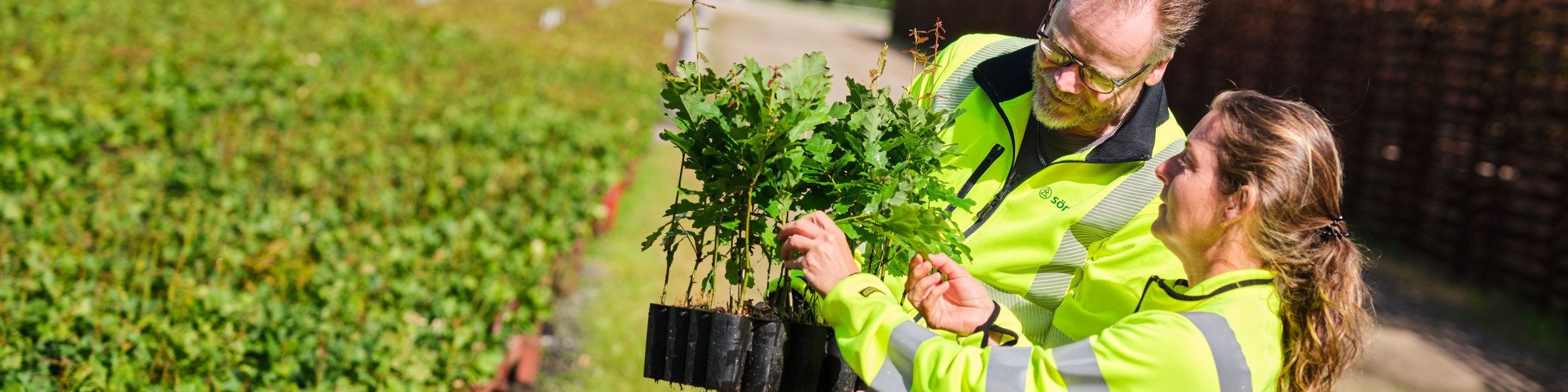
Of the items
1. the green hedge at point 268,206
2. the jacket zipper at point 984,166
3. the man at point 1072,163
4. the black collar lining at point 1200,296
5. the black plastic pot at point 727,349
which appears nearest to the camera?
the black collar lining at point 1200,296

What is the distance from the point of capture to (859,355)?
152 cm

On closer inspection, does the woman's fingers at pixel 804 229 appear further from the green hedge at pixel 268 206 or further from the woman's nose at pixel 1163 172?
the green hedge at pixel 268 206

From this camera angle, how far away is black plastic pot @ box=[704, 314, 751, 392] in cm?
168

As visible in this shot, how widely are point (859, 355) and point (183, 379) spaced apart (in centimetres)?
162

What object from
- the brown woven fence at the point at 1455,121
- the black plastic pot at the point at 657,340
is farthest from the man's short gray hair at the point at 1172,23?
the brown woven fence at the point at 1455,121

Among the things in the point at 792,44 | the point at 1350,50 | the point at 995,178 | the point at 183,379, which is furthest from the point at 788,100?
the point at 792,44

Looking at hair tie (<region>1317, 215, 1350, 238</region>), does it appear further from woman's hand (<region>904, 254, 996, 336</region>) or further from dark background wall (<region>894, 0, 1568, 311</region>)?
dark background wall (<region>894, 0, 1568, 311</region>)

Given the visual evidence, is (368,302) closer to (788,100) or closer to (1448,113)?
(788,100)

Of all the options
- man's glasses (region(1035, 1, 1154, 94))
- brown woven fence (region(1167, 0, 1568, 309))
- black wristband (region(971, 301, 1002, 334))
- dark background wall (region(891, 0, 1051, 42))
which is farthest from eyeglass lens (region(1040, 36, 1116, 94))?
dark background wall (region(891, 0, 1051, 42))

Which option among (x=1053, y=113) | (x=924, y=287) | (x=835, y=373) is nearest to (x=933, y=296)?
(x=924, y=287)

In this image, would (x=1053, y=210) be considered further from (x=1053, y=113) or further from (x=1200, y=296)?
(x=1200, y=296)

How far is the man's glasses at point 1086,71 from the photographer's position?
71.2 inches

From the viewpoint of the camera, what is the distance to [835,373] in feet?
5.73

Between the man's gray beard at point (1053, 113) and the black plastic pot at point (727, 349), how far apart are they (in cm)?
69
